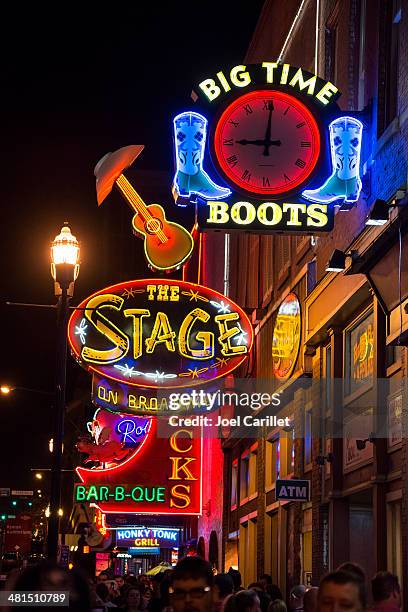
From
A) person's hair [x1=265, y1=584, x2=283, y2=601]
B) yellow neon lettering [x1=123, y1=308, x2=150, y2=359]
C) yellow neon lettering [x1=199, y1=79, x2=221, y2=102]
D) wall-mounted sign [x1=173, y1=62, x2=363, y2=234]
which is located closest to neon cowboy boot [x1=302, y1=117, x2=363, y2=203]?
wall-mounted sign [x1=173, y1=62, x2=363, y2=234]

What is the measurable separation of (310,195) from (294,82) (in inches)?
73.7

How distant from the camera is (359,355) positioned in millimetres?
18266

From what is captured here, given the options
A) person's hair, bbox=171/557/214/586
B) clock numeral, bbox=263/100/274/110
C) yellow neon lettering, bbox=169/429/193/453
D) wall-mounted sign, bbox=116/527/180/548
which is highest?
clock numeral, bbox=263/100/274/110

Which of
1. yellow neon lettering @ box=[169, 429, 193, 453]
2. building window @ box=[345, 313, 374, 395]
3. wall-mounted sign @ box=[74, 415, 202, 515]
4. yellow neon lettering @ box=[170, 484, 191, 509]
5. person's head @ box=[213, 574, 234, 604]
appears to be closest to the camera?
person's head @ box=[213, 574, 234, 604]

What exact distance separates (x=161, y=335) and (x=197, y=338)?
2.60ft

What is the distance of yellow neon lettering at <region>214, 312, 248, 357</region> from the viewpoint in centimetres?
2297

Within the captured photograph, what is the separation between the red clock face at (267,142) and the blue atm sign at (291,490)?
5.28 meters

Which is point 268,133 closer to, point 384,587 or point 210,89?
point 210,89

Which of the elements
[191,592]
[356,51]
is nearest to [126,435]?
[356,51]

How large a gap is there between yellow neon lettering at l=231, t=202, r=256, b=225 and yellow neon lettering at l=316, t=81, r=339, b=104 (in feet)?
6.66

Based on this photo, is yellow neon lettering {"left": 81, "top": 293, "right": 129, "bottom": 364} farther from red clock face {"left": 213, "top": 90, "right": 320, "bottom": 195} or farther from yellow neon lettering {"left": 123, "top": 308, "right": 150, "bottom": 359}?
red clock face {"left": 213, "top": 90, "right": 320, "bottom": 195}

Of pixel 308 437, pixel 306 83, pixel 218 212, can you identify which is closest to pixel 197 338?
pixel 308 437

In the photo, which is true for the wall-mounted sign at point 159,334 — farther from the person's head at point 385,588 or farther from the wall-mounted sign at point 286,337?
the person's head at point 385,588

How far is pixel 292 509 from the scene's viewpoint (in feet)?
74.8
